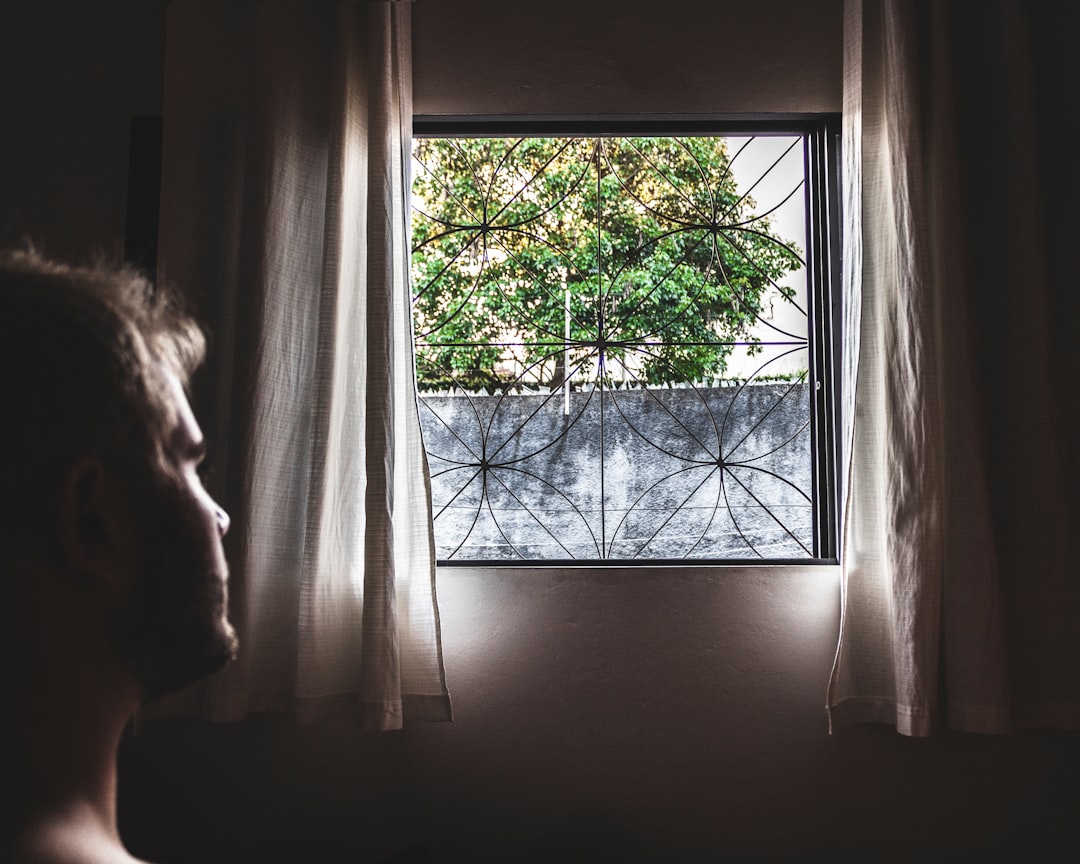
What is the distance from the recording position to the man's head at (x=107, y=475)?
0.52 meters

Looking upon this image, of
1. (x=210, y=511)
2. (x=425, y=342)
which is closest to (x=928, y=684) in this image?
(x=425, y=342)

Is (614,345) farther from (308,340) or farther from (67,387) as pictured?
(67,387)

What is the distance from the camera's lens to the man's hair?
0.52 meters

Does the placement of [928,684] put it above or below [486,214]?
below

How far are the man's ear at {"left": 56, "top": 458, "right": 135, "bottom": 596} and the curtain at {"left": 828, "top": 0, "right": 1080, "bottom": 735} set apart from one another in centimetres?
163

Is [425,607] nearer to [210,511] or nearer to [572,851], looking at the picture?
[572,851]

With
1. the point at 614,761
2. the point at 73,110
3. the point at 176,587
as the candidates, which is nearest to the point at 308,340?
the point at 73,110

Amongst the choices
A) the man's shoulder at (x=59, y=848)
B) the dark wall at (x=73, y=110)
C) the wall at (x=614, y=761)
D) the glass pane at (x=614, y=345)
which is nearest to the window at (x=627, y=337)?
the glass pane at (x=614, y=345)

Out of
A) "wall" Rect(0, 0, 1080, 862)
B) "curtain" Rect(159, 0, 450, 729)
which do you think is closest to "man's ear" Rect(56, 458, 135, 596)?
"curtain" Rect(159, 0, 450, 729)

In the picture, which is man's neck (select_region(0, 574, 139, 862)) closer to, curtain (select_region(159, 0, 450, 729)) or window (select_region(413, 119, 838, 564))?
curtain (select_region(159, 0, 450, 729))

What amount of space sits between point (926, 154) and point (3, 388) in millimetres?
1936

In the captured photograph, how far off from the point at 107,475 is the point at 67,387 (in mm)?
61

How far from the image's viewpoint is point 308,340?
1.95m

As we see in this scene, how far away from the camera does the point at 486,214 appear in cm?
215
